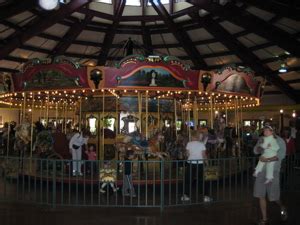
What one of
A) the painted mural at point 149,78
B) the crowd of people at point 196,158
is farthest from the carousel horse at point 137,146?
the painted mural at point 149,78

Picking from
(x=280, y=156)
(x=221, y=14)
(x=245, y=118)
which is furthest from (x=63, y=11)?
(x=245, y=118)

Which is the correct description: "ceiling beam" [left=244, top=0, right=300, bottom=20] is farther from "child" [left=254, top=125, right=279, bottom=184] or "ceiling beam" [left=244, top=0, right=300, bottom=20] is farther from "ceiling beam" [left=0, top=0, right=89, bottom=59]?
"child" [left=254, top=125, right=279, bottom=184]

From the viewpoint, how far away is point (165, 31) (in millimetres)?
19750

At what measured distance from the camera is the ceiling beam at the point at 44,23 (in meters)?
13.7

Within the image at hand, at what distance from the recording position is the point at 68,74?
34.5 feet

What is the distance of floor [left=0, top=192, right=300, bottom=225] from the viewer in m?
6.55

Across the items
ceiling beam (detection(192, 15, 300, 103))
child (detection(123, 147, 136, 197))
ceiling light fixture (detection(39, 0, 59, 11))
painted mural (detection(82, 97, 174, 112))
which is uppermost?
ceiling light fixture (detection(39, 0, 59, 11))

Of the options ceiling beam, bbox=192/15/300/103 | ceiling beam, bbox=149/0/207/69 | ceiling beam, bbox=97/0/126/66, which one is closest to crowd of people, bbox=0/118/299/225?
ceiling beam, bbox=149/0/207/69

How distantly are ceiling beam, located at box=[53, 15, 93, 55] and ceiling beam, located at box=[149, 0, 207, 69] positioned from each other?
10.2 feet

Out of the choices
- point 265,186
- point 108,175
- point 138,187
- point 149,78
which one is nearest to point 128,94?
point 149,78

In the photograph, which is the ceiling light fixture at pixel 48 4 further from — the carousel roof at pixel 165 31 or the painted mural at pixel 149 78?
the painted mural at pixel 149 78

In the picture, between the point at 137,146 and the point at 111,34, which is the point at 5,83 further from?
the point at 111,34

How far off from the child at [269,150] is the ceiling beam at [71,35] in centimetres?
1178

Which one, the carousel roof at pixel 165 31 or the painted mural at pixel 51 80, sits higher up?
the carousel roof at pixel 165 31
